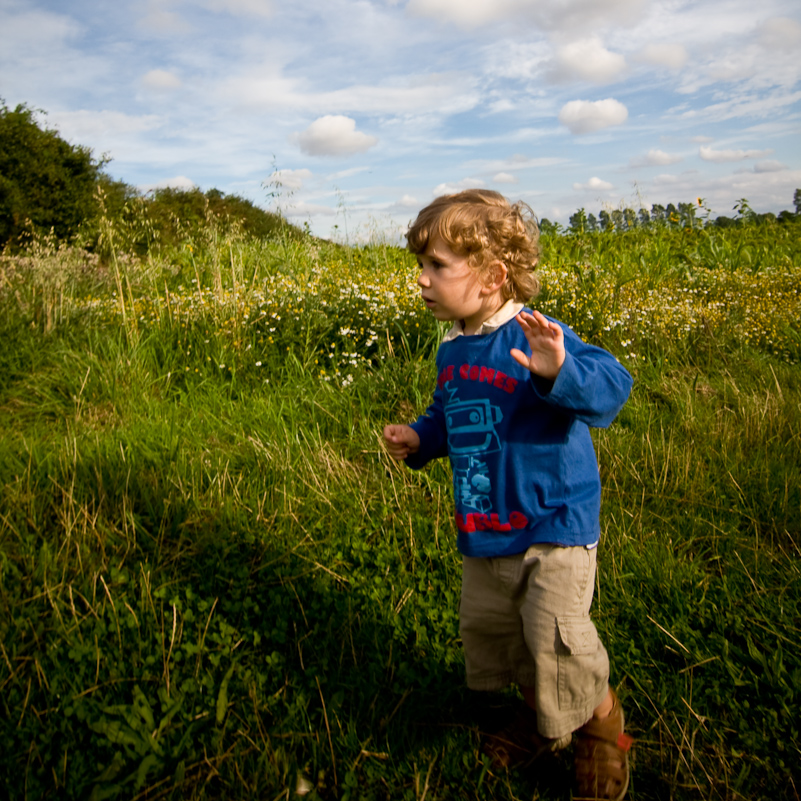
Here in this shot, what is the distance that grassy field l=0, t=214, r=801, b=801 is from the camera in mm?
1924

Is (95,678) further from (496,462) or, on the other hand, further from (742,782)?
(742,782)

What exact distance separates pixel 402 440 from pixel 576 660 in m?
0.82

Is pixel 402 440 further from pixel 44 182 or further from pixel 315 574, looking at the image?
pixel 44 182

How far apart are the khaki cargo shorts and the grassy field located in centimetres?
32

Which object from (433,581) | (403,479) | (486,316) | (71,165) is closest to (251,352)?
(403,479)

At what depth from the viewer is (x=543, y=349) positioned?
1636 mm

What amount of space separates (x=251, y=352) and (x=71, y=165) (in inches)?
474

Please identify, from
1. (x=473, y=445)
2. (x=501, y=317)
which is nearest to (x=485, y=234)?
(x=501, y=317)

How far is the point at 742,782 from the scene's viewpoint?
183cm

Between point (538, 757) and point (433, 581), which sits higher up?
point (433, 581)

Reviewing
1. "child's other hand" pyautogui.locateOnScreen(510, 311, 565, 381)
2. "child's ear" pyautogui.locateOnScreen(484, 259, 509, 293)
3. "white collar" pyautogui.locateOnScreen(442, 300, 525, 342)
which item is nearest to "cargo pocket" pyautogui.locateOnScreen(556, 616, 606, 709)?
"child's other hand" pyautogui.locateOnScreen(510, 311, 565, 381)

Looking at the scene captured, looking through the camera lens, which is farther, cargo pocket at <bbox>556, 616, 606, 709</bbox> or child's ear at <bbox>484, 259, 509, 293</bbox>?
child's ear at <bbox>484, 259, 509, 293</bbox>

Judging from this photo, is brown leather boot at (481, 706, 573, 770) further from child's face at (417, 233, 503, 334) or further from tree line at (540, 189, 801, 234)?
tree line at (540, 189, 801, 234)

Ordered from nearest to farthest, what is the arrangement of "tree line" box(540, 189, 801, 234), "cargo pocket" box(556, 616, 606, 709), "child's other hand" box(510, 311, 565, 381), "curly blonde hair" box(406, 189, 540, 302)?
"child's other hand" box(510, 311, 565, 381), "cargo pocket" box(556, 616, 606, 709), "curly blonde hair" box(406, 189, 540, 302), "tree line" box(540, 189, 801, 234)
